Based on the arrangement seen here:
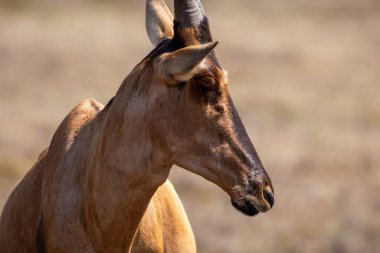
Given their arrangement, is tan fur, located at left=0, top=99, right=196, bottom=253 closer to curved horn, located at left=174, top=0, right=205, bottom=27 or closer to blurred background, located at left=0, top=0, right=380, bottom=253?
blurred background, located at left=0, top=0, right=380, bottom=253

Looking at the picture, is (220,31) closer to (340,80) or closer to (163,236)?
(340,80)

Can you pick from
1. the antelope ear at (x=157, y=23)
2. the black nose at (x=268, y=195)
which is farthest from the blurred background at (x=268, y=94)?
the antelope ear at (x=157, y=23)

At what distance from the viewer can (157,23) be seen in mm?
7797

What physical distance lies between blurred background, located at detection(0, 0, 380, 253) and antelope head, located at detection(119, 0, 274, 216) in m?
0.64

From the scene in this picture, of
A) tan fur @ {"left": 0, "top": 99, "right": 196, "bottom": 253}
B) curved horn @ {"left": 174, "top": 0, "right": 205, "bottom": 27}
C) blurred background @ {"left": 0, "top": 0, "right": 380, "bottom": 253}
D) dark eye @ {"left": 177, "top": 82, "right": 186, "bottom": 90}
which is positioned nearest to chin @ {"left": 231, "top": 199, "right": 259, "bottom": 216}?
blurred background @ {"left": 0, "top": 0, "right": 380, "bottom": 253}

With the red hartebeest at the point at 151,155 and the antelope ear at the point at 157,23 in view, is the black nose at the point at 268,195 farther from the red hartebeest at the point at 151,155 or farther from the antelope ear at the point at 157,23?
the antelope ear at the point at 157,23

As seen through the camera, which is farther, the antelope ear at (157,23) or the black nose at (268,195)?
the antelope ear at (157,23)

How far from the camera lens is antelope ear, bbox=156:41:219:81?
6.40m

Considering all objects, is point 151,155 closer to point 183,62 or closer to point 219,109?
point 219,109

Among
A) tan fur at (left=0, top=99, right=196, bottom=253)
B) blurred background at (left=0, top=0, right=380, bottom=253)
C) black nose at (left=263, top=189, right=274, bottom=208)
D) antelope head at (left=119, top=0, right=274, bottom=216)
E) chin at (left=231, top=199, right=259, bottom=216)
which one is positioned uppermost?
antelope head at (left=119, top=0, right=274, bottom=216)

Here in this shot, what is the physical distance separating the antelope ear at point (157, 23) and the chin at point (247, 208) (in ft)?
4.76

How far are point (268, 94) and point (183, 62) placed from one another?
23545 mm

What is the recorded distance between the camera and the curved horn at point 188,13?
6.95m

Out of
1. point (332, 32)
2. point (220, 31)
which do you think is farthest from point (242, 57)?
point (332, 32)
